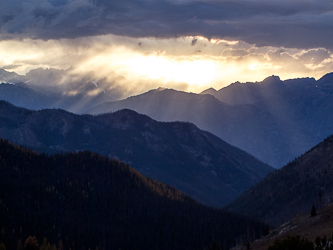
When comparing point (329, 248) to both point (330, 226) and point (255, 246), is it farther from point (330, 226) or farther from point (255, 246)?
point (255, 246)

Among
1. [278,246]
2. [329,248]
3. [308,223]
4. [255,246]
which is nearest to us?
[329,248]

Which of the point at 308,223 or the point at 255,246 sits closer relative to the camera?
the point at 308,223

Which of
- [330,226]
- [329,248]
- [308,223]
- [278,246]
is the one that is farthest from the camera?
[308,223]

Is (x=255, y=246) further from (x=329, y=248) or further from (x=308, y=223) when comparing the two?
(x=329, y=248)

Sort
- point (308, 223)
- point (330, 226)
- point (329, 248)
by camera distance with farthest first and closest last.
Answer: point (308, 223) → point (330, 226) → point (329, 248)

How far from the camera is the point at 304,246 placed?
125m

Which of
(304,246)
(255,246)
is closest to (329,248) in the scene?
(304,246)

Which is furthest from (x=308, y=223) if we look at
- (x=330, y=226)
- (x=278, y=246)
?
(x=278, y=246)

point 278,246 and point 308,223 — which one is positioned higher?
point 308,223

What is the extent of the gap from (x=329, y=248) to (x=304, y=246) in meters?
7.54

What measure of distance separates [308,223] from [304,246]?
6123 centimetres

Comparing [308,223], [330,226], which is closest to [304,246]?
[330,226]

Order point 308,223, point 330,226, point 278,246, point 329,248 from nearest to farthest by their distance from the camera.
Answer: point 329,248
point 278,246
point 330,226
point 308,223

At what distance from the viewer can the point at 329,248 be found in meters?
119
